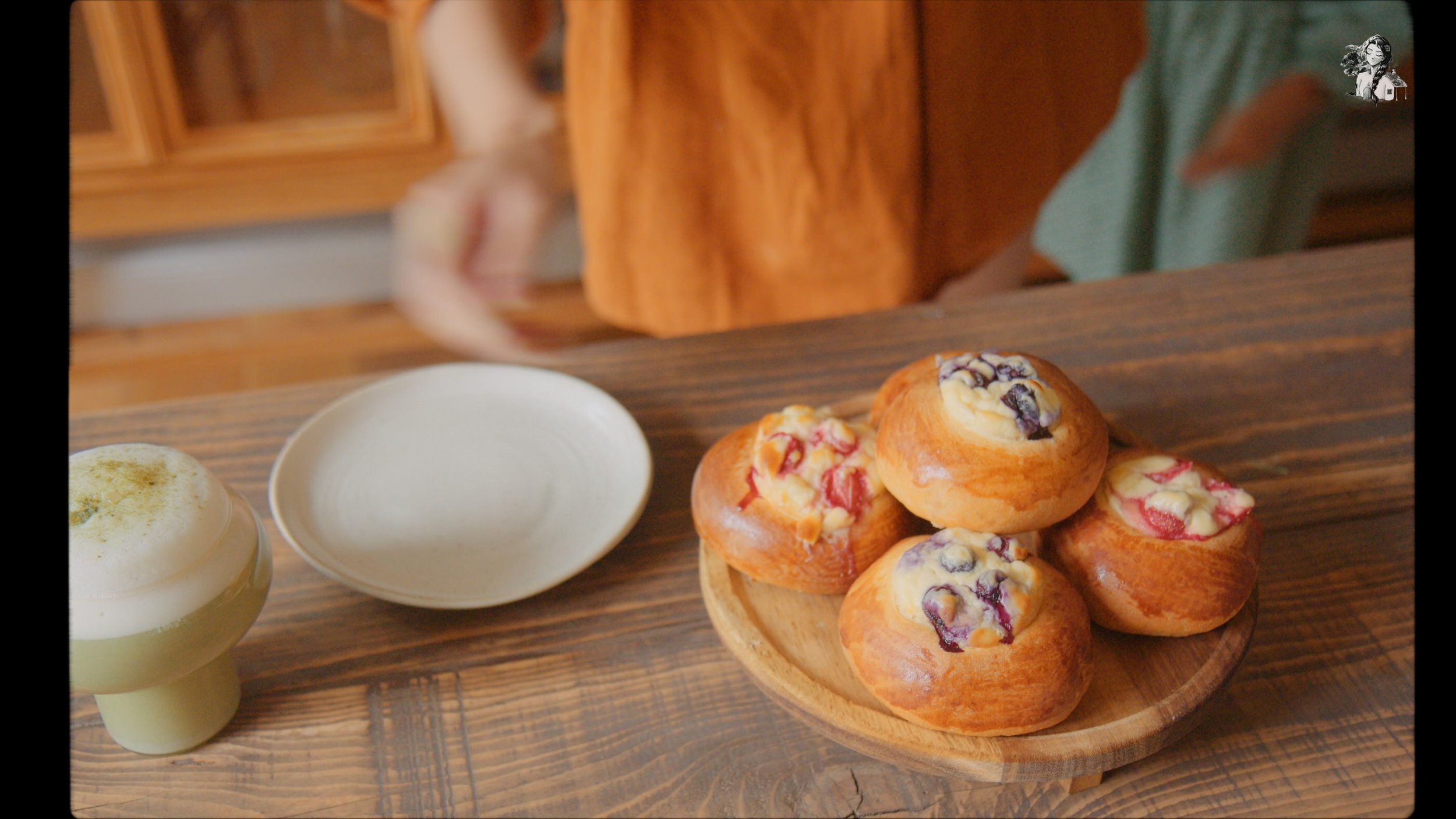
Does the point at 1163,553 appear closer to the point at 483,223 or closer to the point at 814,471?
the point at 814,471

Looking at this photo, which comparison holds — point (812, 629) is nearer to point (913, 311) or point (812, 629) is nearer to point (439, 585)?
point (439, 585)

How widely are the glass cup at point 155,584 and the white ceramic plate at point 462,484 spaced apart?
0.11 m

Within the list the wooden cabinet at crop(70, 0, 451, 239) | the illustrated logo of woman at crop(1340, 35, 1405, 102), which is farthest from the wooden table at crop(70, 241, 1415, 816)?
the wooden cabinet at crop(70, 0, 451, 239)

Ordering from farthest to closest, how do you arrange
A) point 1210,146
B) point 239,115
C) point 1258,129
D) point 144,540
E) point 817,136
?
point 239,115 → point 1210,146 → point 1258,129 → point 817,136 → point 144,540

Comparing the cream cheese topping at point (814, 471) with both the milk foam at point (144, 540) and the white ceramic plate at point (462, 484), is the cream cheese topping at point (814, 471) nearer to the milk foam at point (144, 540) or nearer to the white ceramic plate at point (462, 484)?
the white ceramic plate at point (462, 484)

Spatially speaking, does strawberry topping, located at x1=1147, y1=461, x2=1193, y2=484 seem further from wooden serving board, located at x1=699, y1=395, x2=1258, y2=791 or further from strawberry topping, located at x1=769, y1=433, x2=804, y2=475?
strawberry topping, located at x1=769, y1=433, x2=804, y2=475

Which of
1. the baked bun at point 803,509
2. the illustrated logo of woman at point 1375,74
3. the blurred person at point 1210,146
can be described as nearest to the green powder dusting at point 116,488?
the baked bun at point 803,509

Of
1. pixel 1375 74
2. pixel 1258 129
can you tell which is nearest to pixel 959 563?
pixel 1375 74

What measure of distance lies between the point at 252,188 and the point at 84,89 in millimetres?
326

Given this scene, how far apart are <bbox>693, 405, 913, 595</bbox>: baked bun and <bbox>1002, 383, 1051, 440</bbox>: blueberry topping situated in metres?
0.09

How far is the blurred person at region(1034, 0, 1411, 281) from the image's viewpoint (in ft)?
4.55

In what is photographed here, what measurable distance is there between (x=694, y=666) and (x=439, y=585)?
18 cm

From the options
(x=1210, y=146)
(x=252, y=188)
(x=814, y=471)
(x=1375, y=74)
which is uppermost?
(x=1375, y=74)

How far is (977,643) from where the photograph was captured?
1.66 ft
